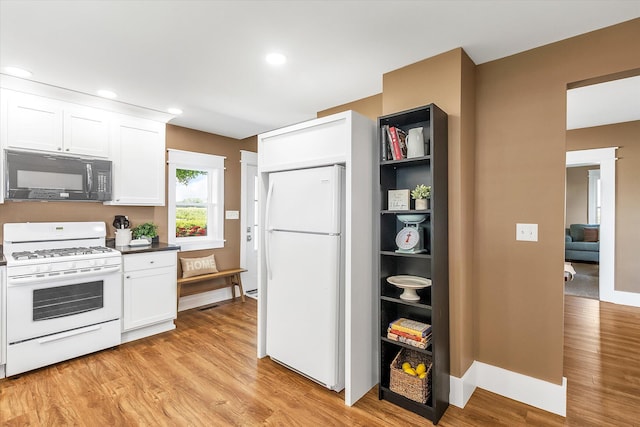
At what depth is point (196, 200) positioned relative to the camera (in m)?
4.66

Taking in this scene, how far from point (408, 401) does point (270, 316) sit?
1284mm

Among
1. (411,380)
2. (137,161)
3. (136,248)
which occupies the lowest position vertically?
(411,380)

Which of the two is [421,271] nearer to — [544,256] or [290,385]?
[544,256]

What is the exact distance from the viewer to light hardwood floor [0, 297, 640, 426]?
6.73 feet

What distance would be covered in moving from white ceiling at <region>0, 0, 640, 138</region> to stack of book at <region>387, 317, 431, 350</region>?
200 centimetres

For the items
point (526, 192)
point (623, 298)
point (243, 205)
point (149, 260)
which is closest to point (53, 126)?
point (149, 260)

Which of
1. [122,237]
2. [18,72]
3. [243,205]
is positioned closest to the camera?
[18,72]

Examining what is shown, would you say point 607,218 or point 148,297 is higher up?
point 607,218

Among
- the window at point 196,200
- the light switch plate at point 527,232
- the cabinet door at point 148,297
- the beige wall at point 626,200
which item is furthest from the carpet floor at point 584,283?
the cabinet door at point 148,297

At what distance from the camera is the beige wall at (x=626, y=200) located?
4.45m

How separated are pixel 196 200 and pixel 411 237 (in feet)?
11.4

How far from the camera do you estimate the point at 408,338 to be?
2.18 metres

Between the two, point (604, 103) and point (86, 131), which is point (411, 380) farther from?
point (604, 103)

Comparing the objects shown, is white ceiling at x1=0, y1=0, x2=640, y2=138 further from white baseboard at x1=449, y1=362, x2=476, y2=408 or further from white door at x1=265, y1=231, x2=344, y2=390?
white baseboard at x1=449, y1=362, x2=476, y2=408
